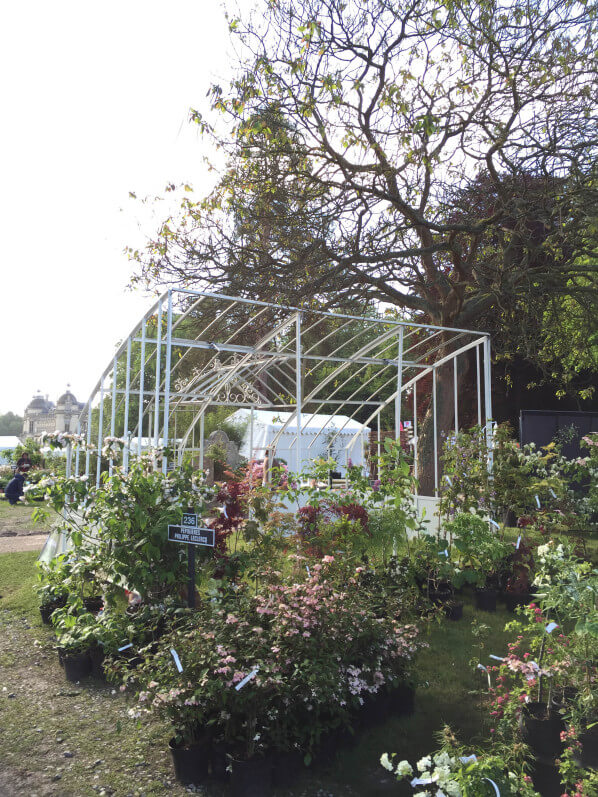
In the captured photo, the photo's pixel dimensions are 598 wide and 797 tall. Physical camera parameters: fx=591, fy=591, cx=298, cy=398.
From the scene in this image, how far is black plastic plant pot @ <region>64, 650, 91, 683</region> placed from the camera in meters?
4.12

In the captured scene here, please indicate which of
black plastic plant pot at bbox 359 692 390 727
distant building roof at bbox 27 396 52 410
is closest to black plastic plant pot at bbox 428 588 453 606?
black plastic plant pot at bbox 359 692 390 727

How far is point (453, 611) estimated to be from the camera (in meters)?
5.18

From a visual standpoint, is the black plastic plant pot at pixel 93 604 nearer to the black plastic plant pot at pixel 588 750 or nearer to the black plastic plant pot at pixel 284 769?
the black plastic plant pot at pixel 284 769

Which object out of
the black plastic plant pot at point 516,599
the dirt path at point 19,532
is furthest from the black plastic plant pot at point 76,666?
the dirt path at point 19,532

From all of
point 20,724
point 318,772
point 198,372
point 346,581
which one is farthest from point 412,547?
point 198,372

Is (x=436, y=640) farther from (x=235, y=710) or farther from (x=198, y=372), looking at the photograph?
(x=198, y=372)

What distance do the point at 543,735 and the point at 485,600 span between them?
112 inches

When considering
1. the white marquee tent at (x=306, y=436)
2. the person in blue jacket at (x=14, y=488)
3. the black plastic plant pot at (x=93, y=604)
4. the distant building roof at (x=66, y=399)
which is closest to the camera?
the black plastic plant pot at (x=93, y=604)

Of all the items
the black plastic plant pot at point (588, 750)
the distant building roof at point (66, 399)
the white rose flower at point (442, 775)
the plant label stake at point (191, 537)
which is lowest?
the black plastic plant pot at point (588, 750)

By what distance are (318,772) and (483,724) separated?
3.25 feet

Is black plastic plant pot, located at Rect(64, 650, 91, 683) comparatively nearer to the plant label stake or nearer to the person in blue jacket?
the plant label stake

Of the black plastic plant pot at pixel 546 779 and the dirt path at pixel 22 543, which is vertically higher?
the black plastic plant pot at pixel 546 779

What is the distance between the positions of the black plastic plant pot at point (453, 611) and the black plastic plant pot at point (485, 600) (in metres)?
0.33

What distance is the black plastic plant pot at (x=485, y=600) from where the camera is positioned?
→ 217 inches
